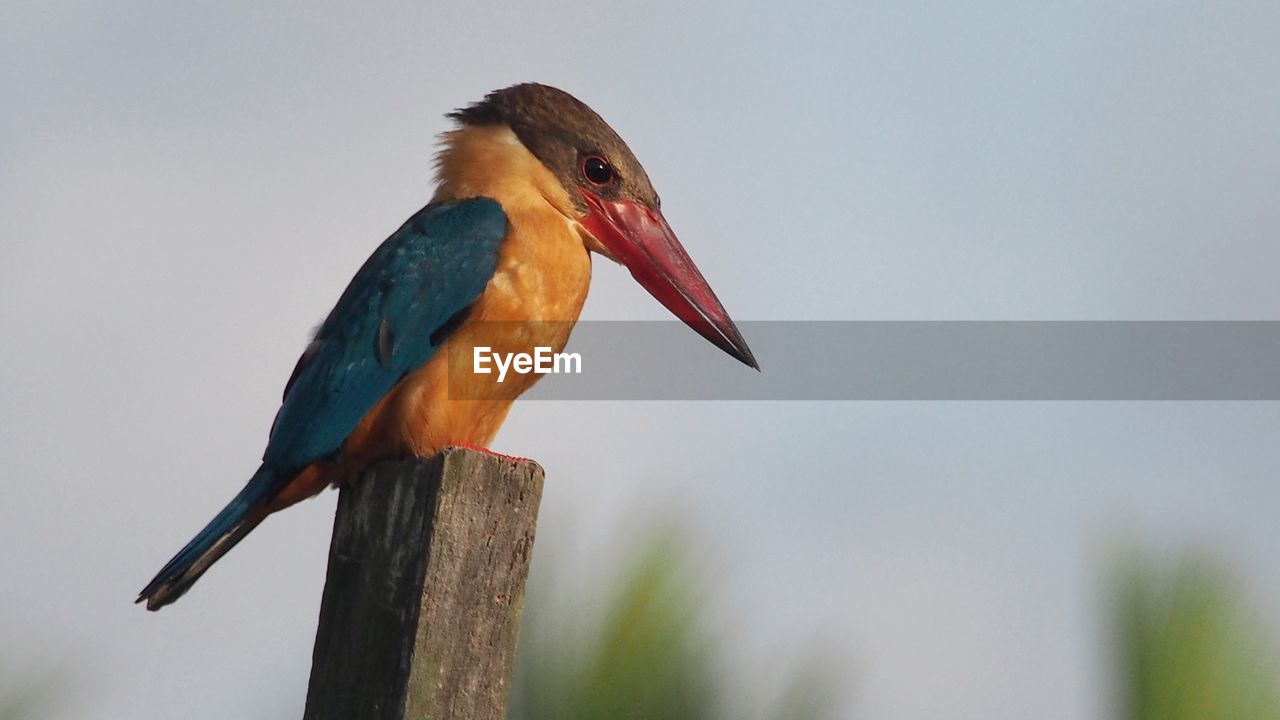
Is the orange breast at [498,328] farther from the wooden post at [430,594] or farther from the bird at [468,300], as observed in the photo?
the wooden post at [430,594]

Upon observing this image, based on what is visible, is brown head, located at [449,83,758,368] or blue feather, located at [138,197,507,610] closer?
blue feather, located at [138,197,507,610]

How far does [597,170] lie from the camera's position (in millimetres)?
3475

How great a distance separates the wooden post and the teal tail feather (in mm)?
653

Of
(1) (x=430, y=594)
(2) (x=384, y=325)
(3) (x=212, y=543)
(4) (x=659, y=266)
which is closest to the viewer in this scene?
(1) (x=430, y=594)

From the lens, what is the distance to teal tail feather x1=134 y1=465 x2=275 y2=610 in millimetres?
2613

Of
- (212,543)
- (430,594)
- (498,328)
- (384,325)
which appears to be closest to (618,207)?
(498,328)

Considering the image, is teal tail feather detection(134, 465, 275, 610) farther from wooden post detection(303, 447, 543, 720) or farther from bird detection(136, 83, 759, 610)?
wooden post detection(303, 447, 543, 720)

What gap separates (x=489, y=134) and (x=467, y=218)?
19.3 inches

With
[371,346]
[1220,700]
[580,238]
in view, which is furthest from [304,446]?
[1220,700]

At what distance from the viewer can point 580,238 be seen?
3.39 meters

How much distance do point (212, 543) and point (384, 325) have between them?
629 mm

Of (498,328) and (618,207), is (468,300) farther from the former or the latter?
(618,207)

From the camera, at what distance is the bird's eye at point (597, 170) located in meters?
3.46

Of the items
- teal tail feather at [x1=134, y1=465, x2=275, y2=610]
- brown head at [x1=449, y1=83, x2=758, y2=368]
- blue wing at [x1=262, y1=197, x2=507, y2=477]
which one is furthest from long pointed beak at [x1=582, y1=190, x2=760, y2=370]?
teal tail feather at [x1=134, y1=465, x2=275, y2=610]
